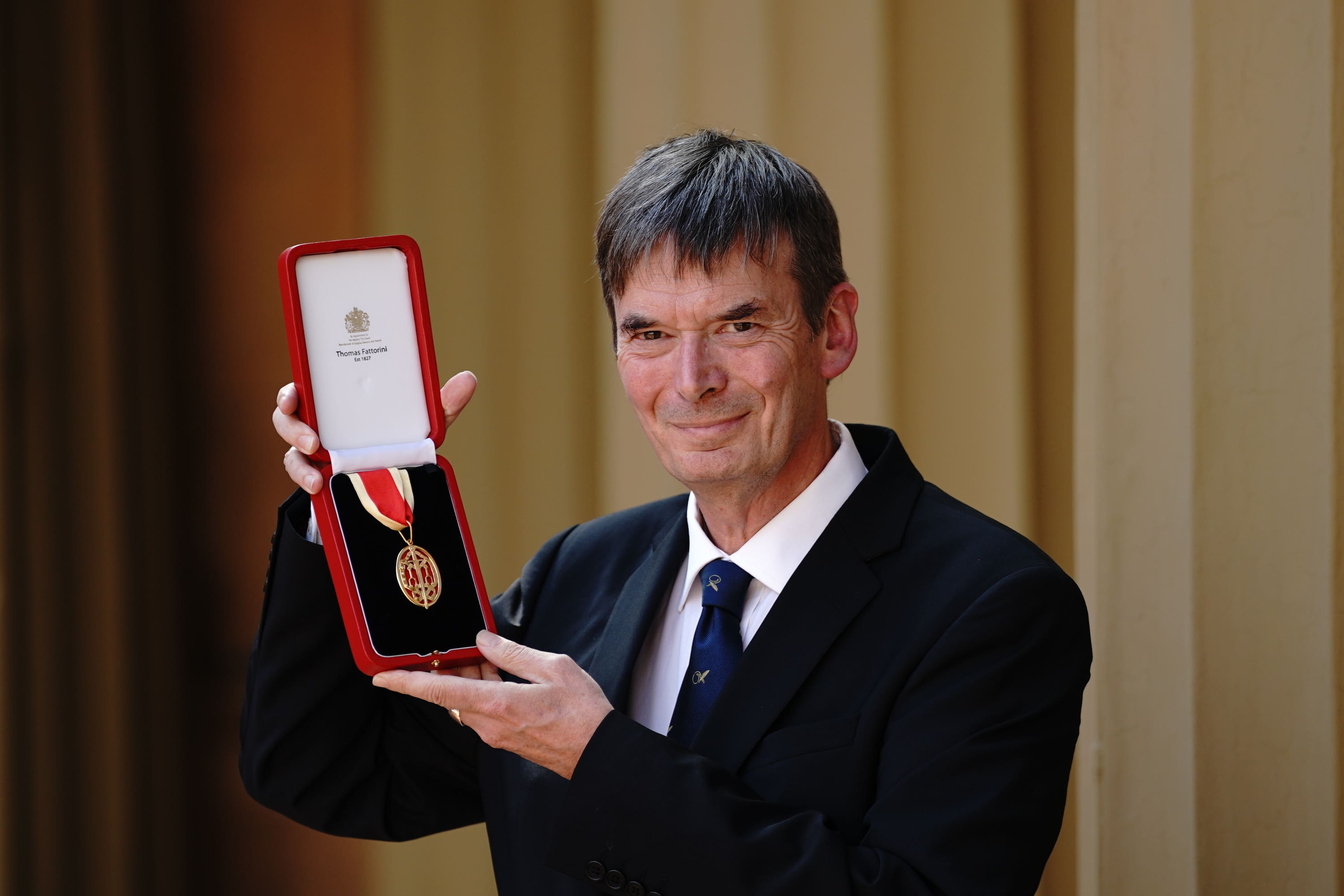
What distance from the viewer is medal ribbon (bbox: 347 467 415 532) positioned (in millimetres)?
1325

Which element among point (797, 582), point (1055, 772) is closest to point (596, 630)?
point (797, 582)

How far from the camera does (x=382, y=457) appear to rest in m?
1.35

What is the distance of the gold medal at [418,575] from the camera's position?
130 centimetres

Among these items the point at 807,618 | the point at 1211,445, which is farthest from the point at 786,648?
the point at 1211,445

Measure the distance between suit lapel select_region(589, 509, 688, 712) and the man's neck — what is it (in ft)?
0.28

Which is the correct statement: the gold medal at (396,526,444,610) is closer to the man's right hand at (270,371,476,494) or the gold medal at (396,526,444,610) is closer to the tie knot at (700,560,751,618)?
the man's right hand at (270,371,476,494)

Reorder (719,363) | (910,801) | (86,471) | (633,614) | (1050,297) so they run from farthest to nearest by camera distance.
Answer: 1. (1050,297)
2. (86,471)
3. (633,614)
4. (719,363)
5. (910,801)

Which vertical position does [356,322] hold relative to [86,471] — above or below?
above

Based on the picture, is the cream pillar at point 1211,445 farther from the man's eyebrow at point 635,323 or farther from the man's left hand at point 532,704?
the man's left hand at point 532,704

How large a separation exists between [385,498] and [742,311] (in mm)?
435

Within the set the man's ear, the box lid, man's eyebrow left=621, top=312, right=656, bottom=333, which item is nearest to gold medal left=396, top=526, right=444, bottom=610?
the box lid

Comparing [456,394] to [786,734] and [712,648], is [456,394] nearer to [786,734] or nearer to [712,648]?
[712,648]

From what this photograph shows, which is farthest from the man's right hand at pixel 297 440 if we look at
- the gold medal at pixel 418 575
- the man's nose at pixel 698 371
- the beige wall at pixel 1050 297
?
the beige wall at pixel 1050 297

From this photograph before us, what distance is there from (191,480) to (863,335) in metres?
1.35
